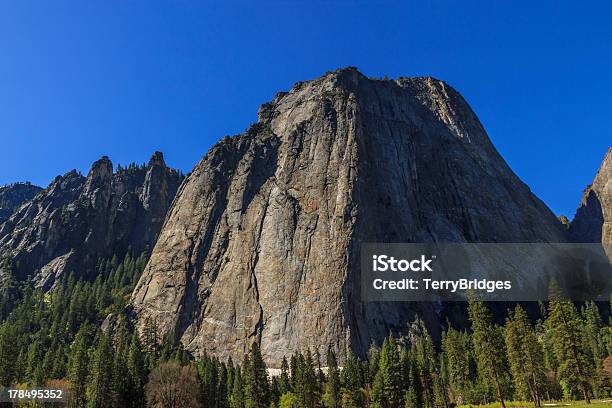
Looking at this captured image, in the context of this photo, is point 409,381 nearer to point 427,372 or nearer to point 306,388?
point 427,372

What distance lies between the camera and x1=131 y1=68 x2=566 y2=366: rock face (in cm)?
12888

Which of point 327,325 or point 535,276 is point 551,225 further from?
point 327,325

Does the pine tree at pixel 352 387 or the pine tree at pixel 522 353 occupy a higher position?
the pine tree at pixel 522 353

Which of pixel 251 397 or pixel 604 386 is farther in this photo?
pixel 604 386

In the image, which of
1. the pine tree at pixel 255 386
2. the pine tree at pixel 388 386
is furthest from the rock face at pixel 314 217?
the pine tree at pixel 255 386

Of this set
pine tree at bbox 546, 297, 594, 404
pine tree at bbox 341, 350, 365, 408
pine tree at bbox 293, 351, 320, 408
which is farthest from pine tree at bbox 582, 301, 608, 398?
pine tree at bbox 293, 351, 320, 408

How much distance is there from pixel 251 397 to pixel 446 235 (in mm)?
98064

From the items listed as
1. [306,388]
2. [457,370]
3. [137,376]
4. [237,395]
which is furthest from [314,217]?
[137,376]

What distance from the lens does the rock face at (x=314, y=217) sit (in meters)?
129

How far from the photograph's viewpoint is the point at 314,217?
141750 millimetres

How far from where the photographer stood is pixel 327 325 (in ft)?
400

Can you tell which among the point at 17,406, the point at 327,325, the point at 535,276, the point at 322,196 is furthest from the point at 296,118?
the point at 17,406

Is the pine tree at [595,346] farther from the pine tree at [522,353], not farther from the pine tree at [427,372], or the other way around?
the pine tree at [427,372]

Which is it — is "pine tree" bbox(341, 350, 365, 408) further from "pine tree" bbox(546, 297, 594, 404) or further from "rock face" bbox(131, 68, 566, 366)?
"pine tree" bbox(546, 297, 594, 404)
